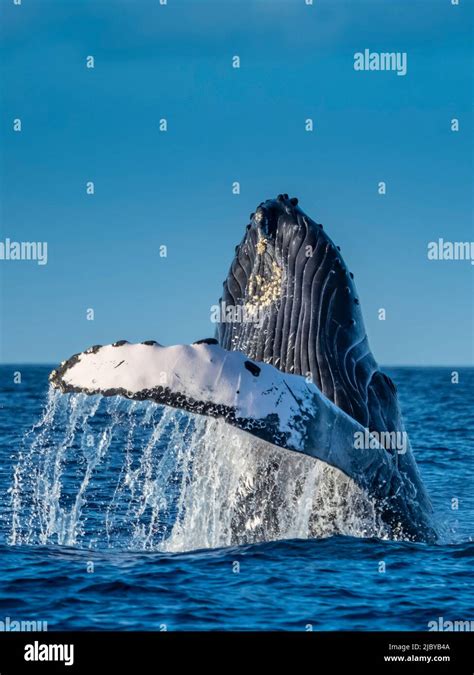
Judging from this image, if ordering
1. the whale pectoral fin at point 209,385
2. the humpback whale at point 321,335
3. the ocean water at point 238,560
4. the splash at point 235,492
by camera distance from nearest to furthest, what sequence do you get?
the whale pectoral fin at point 209,385 → the ocean water at point 238,560 → the splash at point 235,492 → the humpback whale at point 321,335

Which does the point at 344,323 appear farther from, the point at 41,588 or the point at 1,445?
the point at 1,445

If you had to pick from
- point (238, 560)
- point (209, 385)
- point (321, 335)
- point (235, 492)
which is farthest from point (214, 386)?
point (238, 560)

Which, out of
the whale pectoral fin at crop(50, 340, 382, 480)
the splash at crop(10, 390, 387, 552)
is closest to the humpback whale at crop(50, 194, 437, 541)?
the splash at crop(10, 390, 387, 552)

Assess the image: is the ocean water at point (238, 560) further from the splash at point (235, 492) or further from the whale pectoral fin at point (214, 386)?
the whale pectoral fin at point (214, 386)

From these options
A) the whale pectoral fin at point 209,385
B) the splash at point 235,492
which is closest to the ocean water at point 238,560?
the splash at point 235,492

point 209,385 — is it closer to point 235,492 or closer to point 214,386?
point 214,386

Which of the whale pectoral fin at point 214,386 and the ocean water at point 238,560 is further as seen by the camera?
the ocean water at point 238,560

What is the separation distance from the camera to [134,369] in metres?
10.8

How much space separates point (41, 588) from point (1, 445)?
17902 mm

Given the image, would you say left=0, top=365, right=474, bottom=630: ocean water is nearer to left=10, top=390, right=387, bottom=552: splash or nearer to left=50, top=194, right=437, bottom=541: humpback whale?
left=10, top=390, right=387, bottom=552: splash

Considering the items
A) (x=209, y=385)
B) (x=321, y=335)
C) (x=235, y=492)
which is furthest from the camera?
(x=235, y=492)

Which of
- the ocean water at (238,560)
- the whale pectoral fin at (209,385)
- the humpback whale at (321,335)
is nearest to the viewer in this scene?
the whale pectoral fin at (209,385)
